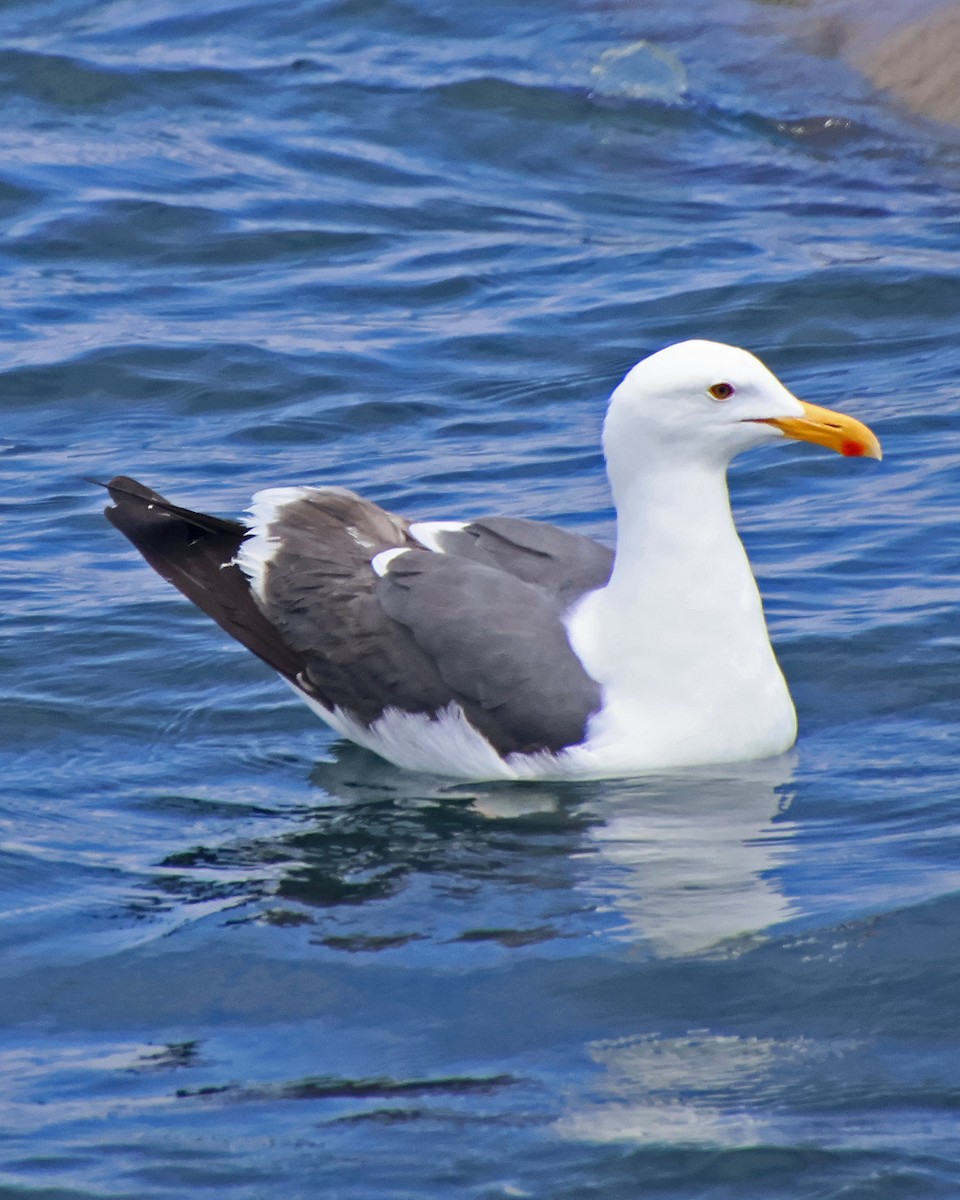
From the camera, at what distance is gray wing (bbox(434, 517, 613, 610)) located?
6.21 meters

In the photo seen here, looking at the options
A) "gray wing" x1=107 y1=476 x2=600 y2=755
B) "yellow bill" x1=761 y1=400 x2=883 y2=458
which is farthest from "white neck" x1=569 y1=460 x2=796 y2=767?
"yellow bill" x1=761 y1=400 x2=883 y2=458

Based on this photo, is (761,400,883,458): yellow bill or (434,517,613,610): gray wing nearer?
(761,400,883,458): yellow bill

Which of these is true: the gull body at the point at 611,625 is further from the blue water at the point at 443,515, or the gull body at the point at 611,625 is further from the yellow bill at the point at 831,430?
the blue water at the point at 443,515

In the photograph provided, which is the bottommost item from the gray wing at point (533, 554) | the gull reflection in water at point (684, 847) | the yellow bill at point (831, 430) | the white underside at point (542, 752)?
the gull reflection in water at point (684, 847)

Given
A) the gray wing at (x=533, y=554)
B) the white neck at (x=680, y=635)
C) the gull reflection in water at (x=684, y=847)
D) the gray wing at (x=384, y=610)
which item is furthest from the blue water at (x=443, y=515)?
the gray wing at (x=533, y=554)

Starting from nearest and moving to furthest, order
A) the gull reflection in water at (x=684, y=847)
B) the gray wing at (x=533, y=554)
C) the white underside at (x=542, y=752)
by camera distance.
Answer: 1. the gull reflection in water at (x=684, y=847)
2. the white underside at (x=542, y=752)
3. the gray wing at (x=533, y=554)

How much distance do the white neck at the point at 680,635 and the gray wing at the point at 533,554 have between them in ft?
0.48

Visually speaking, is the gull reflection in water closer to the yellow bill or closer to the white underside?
the white underside

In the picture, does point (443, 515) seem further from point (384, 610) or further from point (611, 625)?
point (611, 625)

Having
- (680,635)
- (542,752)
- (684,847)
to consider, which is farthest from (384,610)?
(684,847)

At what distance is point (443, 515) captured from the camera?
798 centimetres

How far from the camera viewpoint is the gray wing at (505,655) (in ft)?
19.2

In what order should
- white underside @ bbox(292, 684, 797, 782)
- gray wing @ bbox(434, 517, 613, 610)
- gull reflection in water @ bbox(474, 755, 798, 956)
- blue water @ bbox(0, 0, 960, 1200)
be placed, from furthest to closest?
gray wing @ bbox(434, 517, 613, 610), white underside @ bbox(292, 684, 797, 782), gull reflection in water @ bbox(474, 755, 798, 956), blue water @ bbox(0, 0, 960, 1200)

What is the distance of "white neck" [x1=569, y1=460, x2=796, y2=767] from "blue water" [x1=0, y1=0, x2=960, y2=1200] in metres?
0.15
